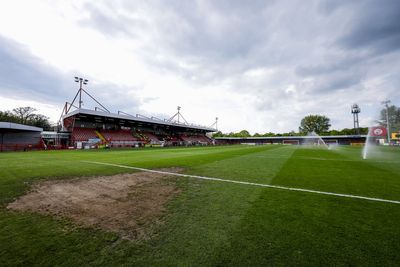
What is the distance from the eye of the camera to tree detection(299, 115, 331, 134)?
310ft

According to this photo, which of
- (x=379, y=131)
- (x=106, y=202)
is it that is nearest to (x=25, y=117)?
(x=106, y=202)

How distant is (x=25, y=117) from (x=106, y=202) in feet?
244

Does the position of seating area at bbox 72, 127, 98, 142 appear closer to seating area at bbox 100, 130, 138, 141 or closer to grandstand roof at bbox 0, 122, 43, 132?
seating area at bbox 100, 130, 138, 141

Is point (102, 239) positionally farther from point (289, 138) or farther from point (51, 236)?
point (289, 138)

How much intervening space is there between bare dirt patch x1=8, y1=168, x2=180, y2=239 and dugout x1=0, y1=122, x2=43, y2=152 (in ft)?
108

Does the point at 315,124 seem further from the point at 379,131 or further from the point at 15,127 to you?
the point at 15,127

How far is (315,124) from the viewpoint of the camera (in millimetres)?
95438

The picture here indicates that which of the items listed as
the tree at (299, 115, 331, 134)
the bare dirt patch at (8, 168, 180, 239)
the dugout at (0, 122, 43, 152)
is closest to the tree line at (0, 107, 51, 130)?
the dugout at (0, 122, 43, 152)

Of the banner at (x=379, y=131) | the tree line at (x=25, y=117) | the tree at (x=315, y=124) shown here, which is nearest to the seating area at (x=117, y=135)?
the tree line at (x=25, y=117)

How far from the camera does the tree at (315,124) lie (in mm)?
94375

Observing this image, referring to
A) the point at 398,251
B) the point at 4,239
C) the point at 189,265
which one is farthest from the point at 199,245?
the point at 4,239

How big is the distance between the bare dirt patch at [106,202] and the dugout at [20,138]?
3297 cm

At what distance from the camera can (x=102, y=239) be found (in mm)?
2721

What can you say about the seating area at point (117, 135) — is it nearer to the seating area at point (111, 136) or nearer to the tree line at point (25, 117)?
the seating area at point (111, 136)
